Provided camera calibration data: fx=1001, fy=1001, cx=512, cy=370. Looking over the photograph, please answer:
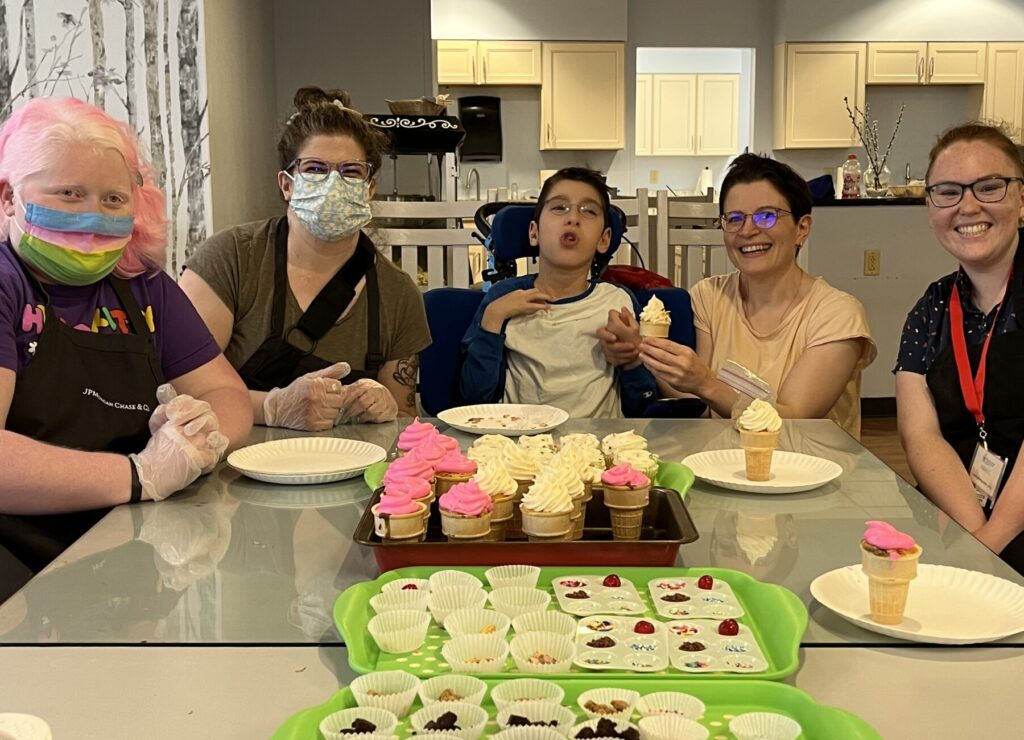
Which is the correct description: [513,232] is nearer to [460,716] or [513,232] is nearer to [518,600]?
[518,600]

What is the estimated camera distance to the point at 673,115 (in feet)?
32.4

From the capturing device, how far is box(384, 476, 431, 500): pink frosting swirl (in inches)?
57.0

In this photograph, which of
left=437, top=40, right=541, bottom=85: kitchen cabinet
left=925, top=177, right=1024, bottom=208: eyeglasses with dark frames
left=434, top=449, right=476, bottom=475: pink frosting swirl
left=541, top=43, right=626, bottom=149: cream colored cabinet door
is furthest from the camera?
left=541, top=43, right=626, bottom=149: cream colored cabinet door

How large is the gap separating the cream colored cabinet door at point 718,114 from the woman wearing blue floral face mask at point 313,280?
769 centimetres

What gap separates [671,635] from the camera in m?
1.17

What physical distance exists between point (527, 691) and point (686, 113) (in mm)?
9475

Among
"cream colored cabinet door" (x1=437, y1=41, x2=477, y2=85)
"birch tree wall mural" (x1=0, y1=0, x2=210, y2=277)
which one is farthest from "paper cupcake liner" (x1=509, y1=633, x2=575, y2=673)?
"cream colored cabinet door" (x1=437, y1=41, x2=477, y2=85)

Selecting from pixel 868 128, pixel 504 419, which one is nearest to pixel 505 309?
pixel 504 419

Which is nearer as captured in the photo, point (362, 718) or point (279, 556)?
point (362, 718)

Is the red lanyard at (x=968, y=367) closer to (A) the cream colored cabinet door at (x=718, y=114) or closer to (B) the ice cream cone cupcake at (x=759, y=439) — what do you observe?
(B) the ice cream cone cupcake at (x=759, y=439)

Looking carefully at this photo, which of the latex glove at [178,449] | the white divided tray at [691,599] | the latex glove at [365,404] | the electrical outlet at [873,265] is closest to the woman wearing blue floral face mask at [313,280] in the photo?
the latex glove at [365,404]

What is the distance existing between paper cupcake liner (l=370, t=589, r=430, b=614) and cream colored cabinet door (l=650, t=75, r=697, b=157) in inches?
357

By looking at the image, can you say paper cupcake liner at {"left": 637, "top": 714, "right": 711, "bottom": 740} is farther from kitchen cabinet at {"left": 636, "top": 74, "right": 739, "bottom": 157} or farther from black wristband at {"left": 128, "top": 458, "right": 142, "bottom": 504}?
kitchen cabinet at {"left": 636, "top": 74, "right": 739, "bottom": 157}

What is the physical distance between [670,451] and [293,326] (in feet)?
3.60
